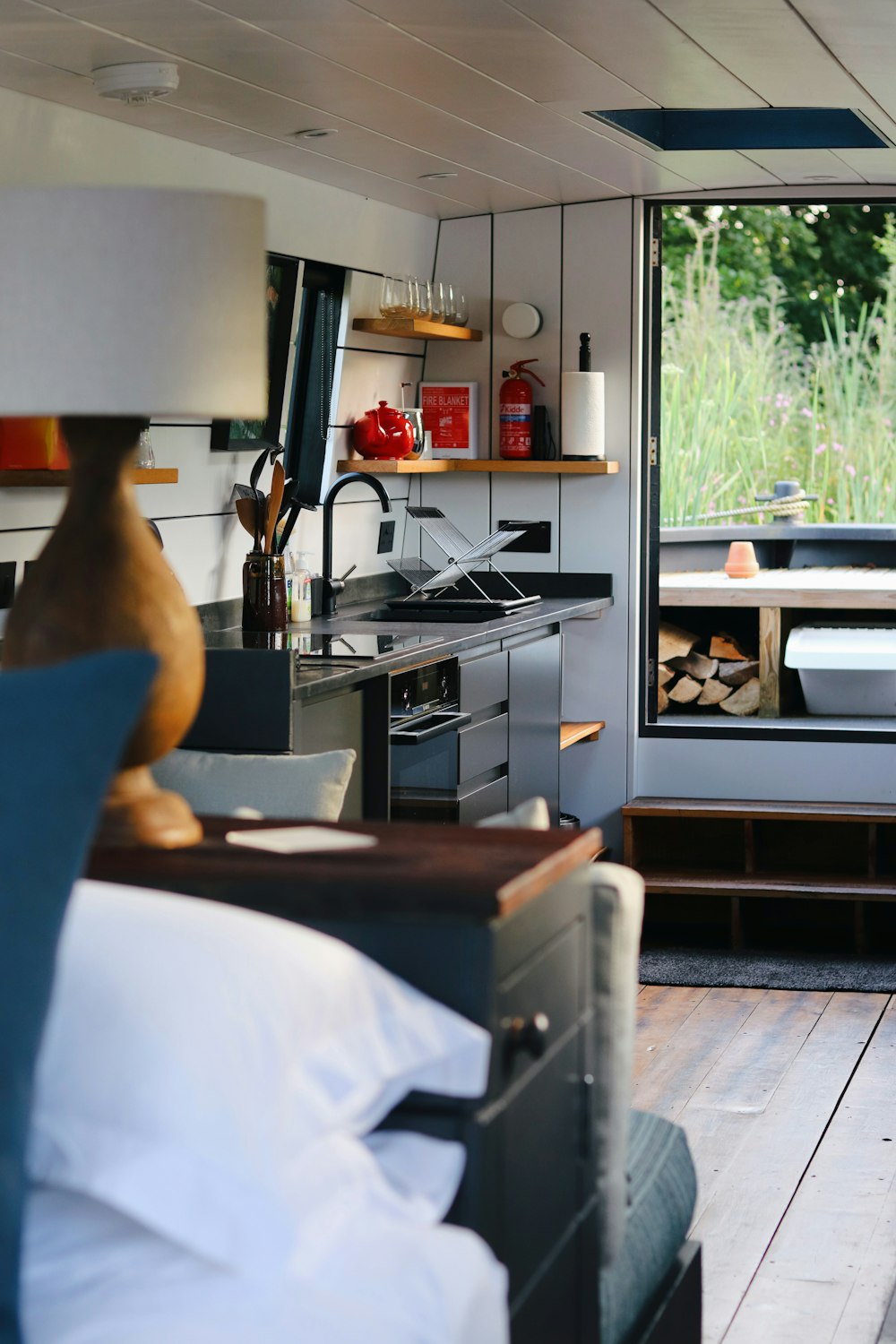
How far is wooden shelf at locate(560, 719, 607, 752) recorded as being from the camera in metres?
5.38

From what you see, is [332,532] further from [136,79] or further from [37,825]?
[37,825]

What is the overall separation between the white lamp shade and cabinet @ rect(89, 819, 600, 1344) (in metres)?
0.50

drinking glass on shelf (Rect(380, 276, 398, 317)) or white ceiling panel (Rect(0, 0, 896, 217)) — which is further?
drinking glass on shelf (Rect(380, 276, 398, 317))

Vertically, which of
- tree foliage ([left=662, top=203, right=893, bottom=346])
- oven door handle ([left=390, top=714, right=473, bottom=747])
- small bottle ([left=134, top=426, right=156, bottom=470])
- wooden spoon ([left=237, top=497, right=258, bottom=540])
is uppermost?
tree foliage ([left=662, top=203, right=893, bottom=346])

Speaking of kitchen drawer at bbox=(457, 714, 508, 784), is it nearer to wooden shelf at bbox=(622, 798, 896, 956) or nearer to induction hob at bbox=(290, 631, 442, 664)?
induction hob at bbox=(290, 631, 442, 664)

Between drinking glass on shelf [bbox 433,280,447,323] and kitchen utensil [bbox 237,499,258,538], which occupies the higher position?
drinking glass on shelf [bbox 433,280,447,323]

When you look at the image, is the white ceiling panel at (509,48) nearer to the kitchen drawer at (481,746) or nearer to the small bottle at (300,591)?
the small bottle at (300,591)

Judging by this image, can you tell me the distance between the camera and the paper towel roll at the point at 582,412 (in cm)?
549

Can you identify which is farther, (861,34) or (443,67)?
(443,67)

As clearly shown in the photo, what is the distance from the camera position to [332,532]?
16.6 feet

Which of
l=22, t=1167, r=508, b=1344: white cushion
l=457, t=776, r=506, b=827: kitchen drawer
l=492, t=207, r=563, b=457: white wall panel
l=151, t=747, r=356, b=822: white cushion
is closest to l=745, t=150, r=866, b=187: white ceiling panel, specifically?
l=492, t=207, r=563, b=457: white wall panel

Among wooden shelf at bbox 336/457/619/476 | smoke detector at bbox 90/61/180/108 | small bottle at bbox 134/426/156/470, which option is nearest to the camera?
smoke detector at bbox 90/61/180/108

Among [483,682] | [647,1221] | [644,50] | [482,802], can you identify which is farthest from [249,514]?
[647,1221]

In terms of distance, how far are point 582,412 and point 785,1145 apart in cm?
265
